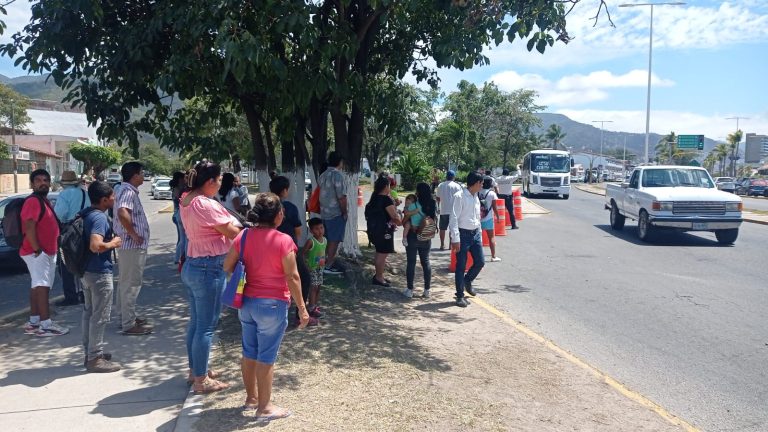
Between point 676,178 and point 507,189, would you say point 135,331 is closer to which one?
point 507,189

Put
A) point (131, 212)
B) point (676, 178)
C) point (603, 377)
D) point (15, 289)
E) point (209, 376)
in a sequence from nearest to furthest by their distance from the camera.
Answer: point (209, 376), point (603, 377), point (131, 212), point (15, 289), point (676, 178)

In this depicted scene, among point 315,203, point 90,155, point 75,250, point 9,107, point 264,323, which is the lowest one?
point 264,323

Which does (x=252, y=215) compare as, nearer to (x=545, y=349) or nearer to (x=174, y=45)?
(x=545, y=349)

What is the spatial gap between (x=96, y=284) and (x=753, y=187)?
183ft

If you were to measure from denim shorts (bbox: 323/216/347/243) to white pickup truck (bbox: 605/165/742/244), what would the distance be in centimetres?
901

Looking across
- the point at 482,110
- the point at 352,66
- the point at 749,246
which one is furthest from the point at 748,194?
the point at 352,66

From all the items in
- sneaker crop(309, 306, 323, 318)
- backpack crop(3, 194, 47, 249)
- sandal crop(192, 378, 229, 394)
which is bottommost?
sandal crop(192, 378, 229, 394)

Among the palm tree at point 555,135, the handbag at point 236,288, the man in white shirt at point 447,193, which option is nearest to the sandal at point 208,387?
the handbag at point 236,288

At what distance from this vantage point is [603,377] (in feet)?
17.9

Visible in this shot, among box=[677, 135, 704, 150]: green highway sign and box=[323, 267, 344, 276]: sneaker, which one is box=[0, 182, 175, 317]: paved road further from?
box=[677, 135, 704, 150]: green highway sign

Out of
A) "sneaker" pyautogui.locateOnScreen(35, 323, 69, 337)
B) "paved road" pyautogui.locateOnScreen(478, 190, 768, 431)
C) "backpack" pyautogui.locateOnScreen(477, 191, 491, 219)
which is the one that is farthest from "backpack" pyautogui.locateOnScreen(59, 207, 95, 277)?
"backpack" pyautogui.locateOnScreen(477, 191, 491, 219)

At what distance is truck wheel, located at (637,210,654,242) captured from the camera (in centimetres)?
1498

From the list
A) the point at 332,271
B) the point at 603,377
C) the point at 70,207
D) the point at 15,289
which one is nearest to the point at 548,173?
the point at 332,271

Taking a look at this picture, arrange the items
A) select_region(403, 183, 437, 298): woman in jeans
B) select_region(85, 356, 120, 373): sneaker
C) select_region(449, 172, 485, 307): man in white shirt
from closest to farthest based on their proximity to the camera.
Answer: select_region(85, 356, 120, 373): sneaker, select_region(449, 172, 485, 307): man in white shirt, select_region(403, 183, 437, 298): woman in jeans
